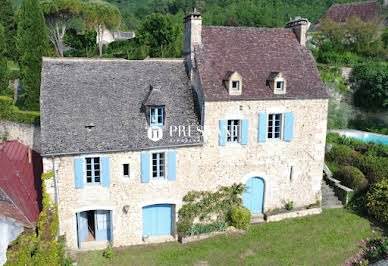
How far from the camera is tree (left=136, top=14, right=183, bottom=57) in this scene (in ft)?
128

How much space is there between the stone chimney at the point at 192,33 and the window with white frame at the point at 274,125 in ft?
16.4

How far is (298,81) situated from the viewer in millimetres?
19078

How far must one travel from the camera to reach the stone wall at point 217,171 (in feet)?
52.3

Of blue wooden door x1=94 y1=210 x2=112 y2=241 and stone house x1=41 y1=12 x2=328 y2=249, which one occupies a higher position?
stone house x1=41 y1=12 x2=328 y2=249

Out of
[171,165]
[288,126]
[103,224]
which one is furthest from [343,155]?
[103,224]

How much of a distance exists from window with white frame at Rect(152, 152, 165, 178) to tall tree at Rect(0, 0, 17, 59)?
31173mm

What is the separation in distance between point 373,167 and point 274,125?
7.54 meters

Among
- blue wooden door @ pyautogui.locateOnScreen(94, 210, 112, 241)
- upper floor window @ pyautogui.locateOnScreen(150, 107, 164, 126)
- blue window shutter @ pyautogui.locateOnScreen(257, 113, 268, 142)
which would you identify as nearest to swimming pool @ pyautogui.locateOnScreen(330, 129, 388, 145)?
blue window shutter @ pyautogui.locateOnScreen(257, 113, 268, 142)

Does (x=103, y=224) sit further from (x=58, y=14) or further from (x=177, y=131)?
(x=58, y=14)

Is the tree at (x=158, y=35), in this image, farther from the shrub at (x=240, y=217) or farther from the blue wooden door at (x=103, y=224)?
the blue wooden door at (x=103, y=224)

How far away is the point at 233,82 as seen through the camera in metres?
17.6

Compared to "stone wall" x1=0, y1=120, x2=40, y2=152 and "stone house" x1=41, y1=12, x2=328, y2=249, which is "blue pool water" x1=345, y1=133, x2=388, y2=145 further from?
"stone wall" x1=0, y1=120, x2=40, y2=152

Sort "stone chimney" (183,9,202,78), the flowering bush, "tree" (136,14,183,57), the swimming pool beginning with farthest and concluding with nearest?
1. "tree" (136,14,183,57)
2. the swimming pool
3. "stone chimney" (183,9,202,78)
4. the flowering bush

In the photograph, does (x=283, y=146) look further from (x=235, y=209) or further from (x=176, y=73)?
(x=176, y=73)
